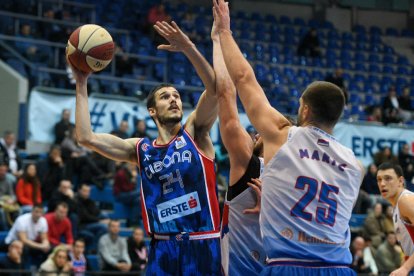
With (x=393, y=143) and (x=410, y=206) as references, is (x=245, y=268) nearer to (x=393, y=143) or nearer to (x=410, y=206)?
(x=410, y=206)

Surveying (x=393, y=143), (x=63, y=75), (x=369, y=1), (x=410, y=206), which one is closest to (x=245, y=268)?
(x=410, y=206)

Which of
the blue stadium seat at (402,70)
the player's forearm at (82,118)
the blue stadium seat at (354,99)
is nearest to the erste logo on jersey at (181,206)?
the player's forearm at (82,118)

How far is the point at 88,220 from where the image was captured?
1388cm

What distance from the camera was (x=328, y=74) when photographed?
78.4ft

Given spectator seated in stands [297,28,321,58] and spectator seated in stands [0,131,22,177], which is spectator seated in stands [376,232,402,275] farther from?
spectator seated in stands [297,28,321,58]

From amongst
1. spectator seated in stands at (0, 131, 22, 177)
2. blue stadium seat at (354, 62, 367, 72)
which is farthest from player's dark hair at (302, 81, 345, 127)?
blue stadium seat at (354, 62, 367, 72)

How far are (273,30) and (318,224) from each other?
20.7 m

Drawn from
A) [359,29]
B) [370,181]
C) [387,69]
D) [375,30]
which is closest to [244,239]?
[370,181]

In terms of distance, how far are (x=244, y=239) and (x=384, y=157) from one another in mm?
12745

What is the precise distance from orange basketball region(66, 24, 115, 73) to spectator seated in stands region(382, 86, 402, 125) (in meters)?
15.1

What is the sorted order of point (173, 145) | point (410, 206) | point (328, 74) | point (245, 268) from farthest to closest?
point (328, 74)
point (410, 206)
point (173, 145)
point (245, 268)

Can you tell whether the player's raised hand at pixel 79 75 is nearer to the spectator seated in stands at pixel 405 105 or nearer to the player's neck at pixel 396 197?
the player's neck at pixel 396 197

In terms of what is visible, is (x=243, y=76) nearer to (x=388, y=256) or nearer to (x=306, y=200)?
(x=306, y=200)

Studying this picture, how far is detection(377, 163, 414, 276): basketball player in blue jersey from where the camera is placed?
7.86 m
